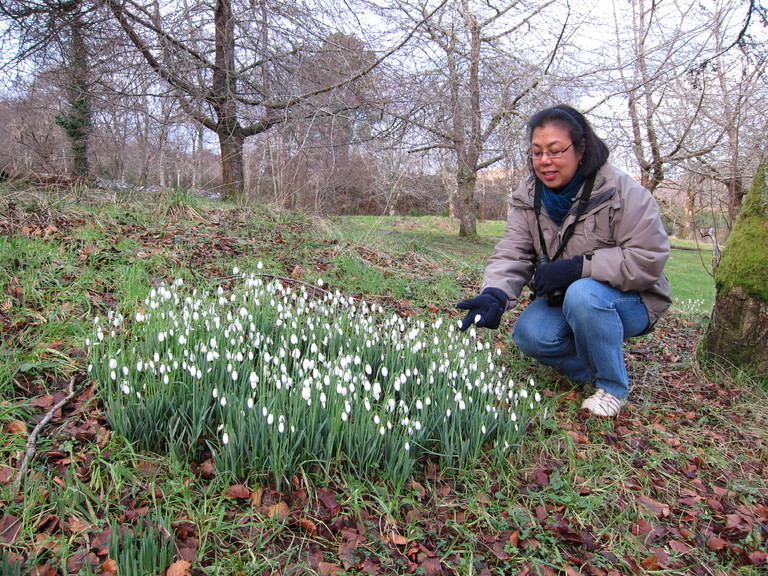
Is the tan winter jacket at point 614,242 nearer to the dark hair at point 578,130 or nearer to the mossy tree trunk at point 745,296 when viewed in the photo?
the dark hair at point 578,130

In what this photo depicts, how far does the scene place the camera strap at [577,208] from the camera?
273cm

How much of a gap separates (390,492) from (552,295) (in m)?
1.57

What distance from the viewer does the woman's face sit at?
2.61m

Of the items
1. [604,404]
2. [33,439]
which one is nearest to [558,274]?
[604,404]

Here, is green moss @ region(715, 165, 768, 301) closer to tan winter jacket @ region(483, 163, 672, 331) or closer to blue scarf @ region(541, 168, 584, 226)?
tan winter jacket @ region(483, 163, 672, 331)

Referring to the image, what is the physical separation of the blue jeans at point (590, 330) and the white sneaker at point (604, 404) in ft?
0.11

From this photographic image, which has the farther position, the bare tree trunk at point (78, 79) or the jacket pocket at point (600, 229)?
the bare tree trunk at point (78, 79)

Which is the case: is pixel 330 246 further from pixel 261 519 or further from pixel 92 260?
pixel 261 519

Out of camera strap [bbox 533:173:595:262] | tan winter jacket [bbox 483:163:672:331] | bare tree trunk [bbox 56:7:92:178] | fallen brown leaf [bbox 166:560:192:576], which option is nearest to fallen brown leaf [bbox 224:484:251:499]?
fallen brown leaf [bbox 166:560:192:576]

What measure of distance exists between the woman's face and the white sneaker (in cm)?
122

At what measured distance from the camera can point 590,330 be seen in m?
2.70

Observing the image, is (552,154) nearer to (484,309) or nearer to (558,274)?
(558,274)

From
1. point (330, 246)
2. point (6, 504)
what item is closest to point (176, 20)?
point (330, 246)

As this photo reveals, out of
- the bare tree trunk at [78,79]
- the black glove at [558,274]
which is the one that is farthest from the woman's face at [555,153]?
the bare tree trunk at [78,79]
